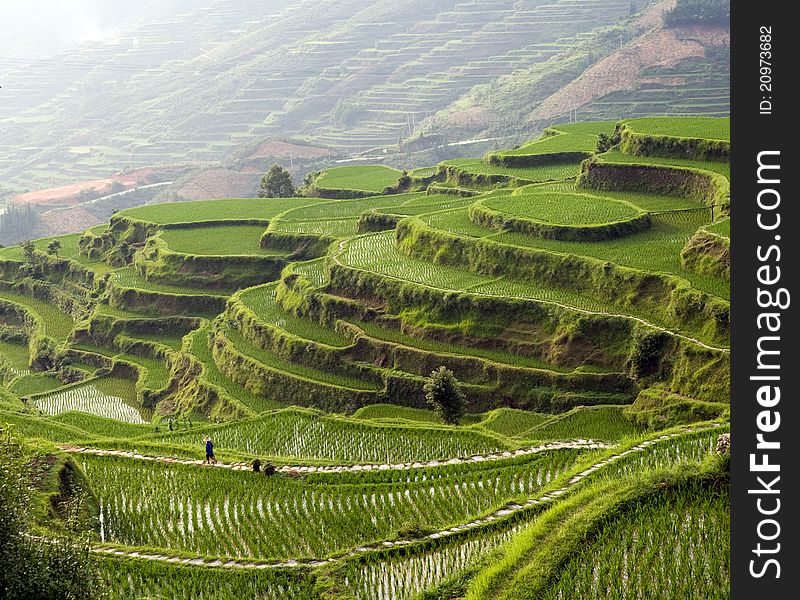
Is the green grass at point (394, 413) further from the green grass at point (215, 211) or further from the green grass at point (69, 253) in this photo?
the green grass at point (69, 253)

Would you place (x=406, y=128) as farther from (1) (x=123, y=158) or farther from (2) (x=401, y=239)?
(2) (x=401, y=239)

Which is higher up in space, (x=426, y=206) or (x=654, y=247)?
(x=426, y=206)

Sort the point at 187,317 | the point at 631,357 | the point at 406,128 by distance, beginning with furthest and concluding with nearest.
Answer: the point at 406,128, the point at 187,317, the point at 631,357

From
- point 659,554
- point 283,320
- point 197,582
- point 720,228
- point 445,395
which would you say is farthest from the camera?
point 283,320

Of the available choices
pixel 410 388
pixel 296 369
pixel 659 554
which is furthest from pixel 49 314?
pixel 659 554

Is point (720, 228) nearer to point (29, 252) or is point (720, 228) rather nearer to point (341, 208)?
point (341, 208)

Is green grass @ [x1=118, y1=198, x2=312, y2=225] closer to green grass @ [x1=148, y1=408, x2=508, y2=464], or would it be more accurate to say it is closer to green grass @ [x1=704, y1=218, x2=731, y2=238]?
green grass @ [x1=148, y1=408, x2=508, y2=464]
